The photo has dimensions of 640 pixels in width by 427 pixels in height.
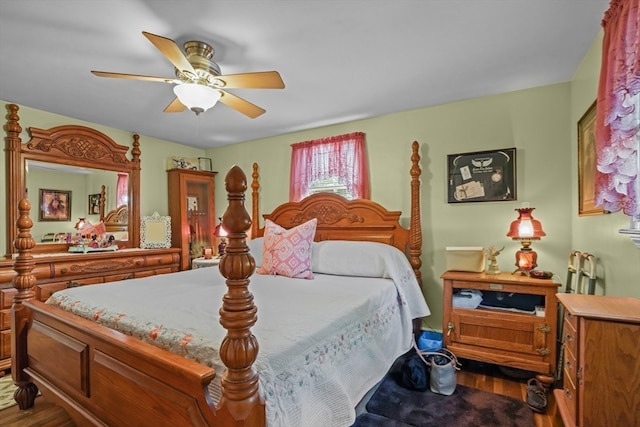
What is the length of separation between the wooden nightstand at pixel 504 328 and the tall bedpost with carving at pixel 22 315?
2958mm

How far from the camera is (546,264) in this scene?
261 cm

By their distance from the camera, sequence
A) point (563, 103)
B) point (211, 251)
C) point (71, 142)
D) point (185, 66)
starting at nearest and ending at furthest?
point (185, 66)
point (563, 103)
point (71, 142)
point (211, 251)

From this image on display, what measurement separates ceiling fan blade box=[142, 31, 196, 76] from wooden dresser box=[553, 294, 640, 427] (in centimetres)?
223

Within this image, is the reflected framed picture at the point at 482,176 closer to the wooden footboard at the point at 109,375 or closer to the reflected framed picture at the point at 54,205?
the wooden footboard at the point at 109,375

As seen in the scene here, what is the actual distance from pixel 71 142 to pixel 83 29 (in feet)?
6.91

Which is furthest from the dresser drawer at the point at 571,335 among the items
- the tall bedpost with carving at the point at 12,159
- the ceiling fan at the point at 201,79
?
the tall bedpost with carving at the point at 12,159

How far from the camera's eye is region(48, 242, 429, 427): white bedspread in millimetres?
1165

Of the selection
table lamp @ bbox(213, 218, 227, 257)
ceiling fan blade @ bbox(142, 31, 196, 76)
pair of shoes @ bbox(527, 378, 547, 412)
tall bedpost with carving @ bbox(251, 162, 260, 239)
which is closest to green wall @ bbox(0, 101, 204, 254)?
table lamp @ bbox(213, 218, 227, 257)

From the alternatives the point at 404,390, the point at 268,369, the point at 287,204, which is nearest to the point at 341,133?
the point at 287,204

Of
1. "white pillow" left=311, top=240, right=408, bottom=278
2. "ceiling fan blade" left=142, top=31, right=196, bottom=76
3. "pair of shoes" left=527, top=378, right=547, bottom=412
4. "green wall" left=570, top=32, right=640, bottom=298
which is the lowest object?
"pair of shoes" left=527, top=378, right=547, bottom=412

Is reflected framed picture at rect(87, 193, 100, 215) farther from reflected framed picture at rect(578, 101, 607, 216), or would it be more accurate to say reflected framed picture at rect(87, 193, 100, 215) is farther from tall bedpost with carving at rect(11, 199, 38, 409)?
reflected framed picture at rect(578, 101, 607, 216)

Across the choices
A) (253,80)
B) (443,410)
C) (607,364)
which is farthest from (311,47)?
(443,410)

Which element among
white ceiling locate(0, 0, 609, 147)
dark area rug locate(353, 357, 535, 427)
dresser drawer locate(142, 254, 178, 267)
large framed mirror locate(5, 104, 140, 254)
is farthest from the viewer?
dresser drawer locate(142, 254, 178, 267)

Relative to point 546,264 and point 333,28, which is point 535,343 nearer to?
point 546,264
